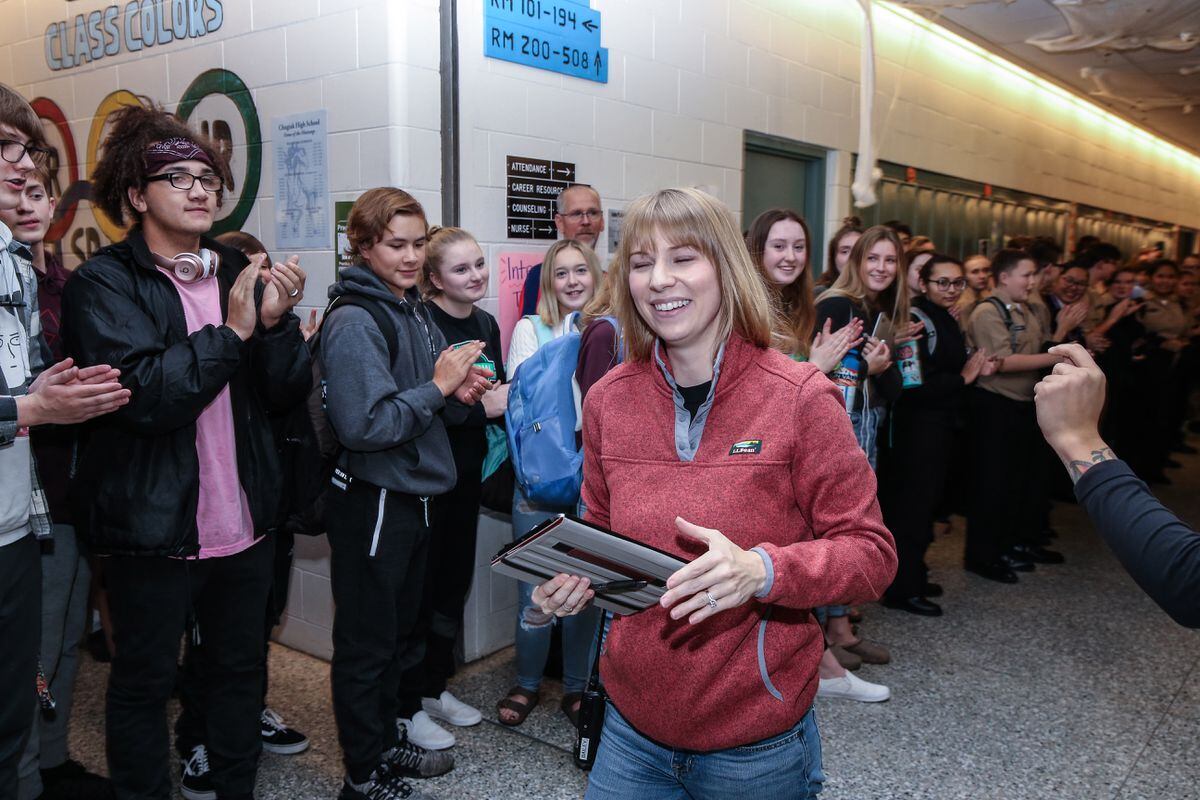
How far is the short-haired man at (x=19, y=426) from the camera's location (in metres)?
1.87

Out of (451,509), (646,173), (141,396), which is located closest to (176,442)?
(141,396)

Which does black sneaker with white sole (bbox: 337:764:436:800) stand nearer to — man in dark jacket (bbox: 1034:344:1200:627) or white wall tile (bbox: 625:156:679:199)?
man in dark jacket (bbox: 1034:344:1200:627)

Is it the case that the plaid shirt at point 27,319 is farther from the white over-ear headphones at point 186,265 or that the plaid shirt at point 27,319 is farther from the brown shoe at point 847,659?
the brown shoe at point 847,659

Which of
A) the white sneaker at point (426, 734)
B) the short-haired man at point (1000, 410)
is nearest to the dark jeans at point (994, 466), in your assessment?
the short-haired man at point (1000, 410)

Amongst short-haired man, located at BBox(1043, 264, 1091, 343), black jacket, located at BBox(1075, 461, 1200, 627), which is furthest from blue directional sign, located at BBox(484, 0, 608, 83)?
short-haired man, located at BBox(1043, 264, 1091, 343)

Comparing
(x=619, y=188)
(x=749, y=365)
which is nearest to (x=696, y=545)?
(x=749, y=365)

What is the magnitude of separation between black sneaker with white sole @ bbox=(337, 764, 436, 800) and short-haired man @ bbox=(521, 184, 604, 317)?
183cm

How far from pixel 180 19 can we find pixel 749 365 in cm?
358

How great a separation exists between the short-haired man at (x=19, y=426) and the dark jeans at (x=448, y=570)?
1.30 m

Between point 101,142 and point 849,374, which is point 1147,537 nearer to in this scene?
point 849,374

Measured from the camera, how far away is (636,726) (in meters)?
1.56

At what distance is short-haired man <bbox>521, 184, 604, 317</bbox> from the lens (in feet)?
12.2

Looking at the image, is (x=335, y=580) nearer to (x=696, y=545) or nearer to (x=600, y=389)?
(x=600, y=389)

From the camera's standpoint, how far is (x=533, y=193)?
3852mm
